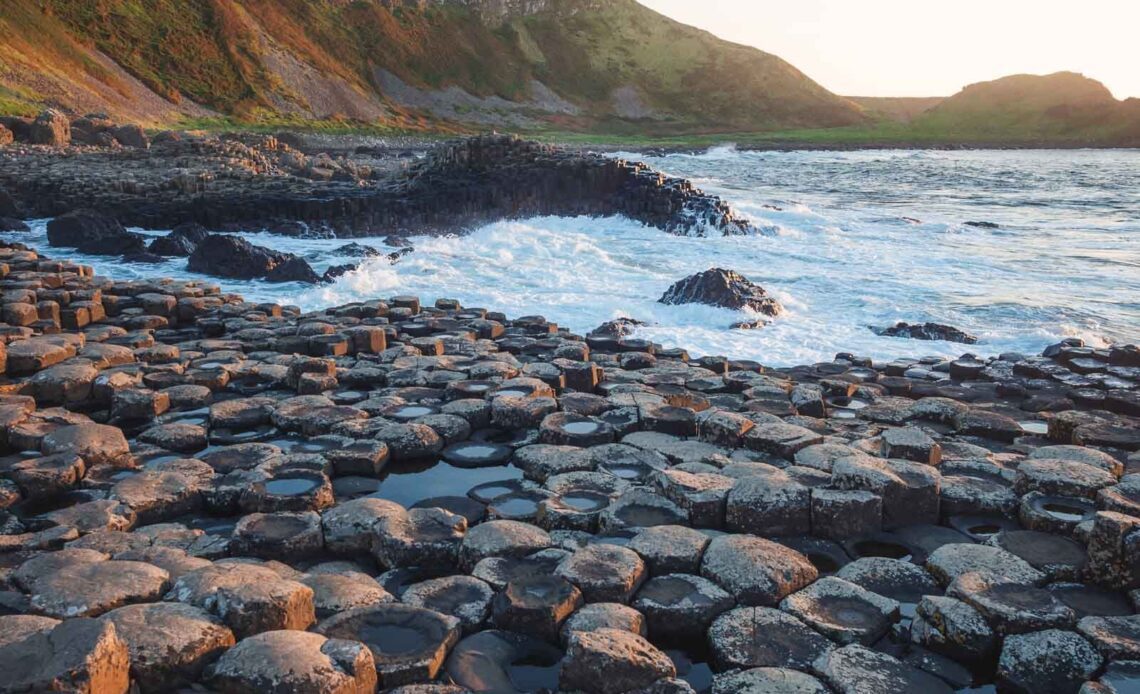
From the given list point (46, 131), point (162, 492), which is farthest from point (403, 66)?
point (162, 492)

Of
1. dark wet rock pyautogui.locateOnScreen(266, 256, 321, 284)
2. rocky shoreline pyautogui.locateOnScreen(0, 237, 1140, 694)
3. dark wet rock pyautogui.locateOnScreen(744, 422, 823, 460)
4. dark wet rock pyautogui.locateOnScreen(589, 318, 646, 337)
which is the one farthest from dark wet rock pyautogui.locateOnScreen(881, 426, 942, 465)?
dark wet rock pyautogui.locateOnScreen(266, 256, 321, 284)

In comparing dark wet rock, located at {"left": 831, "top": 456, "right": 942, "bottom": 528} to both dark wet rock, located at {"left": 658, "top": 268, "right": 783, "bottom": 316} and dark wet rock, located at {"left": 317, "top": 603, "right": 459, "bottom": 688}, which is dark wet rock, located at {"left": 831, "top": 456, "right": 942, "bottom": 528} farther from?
dark wet rock, located at {"left": 658, "top": 268, "right": 783, "bottom": 316}

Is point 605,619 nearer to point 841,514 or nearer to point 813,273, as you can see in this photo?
point 841,514

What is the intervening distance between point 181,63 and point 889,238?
52597 millimetres

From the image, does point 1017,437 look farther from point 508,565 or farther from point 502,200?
point 502,200

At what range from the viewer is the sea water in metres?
12.2

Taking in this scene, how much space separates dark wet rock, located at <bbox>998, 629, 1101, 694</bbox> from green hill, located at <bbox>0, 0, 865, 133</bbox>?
133ft

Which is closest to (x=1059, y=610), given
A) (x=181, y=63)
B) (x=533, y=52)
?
(x=181, y=63)

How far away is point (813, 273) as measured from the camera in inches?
668

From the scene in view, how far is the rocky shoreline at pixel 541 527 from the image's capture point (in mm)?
3432

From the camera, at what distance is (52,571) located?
385cm

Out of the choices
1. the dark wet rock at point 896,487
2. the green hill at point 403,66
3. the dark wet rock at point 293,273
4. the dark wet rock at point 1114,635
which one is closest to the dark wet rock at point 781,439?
the dark wet rock at point 896,487

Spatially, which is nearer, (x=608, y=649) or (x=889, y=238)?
(x=608, y=649)

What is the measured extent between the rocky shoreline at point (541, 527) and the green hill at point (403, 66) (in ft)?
117
